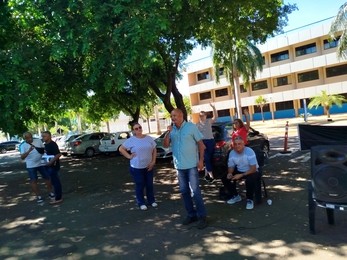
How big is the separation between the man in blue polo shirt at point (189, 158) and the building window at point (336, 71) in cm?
4241

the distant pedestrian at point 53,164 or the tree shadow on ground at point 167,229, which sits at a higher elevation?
the distant pedestrian at point 53,164

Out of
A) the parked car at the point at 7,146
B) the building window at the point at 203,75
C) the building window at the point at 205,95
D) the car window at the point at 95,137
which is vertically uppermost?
the building window at the point at 203,75

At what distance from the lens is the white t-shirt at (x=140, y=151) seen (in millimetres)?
6820

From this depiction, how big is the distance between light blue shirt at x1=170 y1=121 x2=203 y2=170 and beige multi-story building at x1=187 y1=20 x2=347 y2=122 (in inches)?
1342

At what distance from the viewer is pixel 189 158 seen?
548cm

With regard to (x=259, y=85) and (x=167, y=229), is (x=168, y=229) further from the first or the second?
(x=259, y=85)

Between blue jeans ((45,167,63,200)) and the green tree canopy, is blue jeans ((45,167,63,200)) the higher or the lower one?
the lower one

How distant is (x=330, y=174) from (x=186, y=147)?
6.85ft

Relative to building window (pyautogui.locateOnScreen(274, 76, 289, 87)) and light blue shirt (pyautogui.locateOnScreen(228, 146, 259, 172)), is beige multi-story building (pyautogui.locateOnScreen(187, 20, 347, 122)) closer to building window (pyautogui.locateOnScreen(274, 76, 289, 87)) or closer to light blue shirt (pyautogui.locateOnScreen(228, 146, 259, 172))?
building window (pyautogui.locateOnScreen(274, 76, 289, 87))

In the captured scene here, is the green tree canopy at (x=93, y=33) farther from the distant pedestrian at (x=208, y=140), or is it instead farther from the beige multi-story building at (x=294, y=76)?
the beige multi-story building at (x=294, y=76)

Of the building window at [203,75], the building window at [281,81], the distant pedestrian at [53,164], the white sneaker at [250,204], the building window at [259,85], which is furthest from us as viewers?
the building window at [203,75]

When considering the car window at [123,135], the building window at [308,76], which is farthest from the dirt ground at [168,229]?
the building window at [308,76]

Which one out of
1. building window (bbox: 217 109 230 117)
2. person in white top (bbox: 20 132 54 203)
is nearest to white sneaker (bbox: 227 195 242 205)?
person in white top (bbox: 20 132 54 203)

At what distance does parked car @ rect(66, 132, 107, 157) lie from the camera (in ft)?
70.7
